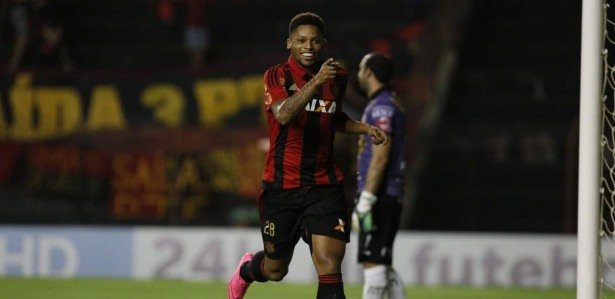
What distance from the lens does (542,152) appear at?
12.7m

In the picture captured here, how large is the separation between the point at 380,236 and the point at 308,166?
1.49 metres

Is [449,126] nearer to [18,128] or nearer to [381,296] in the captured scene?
[18,128]

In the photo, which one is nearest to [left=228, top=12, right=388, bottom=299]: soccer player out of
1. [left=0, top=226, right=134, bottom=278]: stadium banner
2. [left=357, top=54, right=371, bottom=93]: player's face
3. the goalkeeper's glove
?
the goalkeeper's glove

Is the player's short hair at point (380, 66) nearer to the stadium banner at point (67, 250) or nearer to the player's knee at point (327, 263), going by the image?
the player's knee at point (327, 263)

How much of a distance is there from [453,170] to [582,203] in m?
6.55

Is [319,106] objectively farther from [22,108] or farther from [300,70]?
[22,108]

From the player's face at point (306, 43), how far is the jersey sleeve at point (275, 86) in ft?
0.40

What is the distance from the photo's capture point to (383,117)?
23.7 ft

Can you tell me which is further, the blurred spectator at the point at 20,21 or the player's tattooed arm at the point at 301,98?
the blurred spectator at the point at 20,21

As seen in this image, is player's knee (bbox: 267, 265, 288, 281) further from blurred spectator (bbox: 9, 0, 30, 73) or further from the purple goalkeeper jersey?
blurred spectator (bbox: 9, 0, 30, 73)

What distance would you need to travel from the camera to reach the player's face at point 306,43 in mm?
5809

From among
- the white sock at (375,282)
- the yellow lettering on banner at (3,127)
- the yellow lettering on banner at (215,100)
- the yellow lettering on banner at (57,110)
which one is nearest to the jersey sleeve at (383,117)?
the white sock at (375,282)

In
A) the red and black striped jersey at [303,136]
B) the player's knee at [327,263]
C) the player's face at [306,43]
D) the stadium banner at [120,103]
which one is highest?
the stadium banner at [120,103]

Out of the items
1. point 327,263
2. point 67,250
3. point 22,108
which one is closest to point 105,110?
point 22,108
